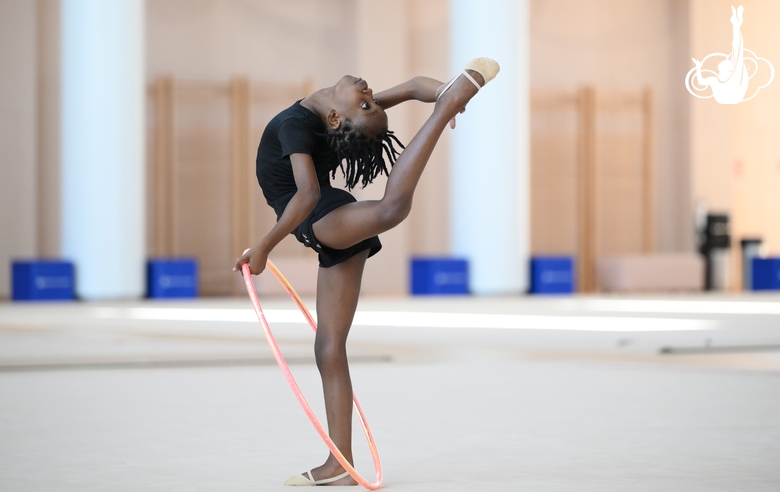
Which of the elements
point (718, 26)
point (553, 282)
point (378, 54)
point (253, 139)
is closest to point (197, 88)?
point (253, 139)

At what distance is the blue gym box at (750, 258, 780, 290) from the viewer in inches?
658

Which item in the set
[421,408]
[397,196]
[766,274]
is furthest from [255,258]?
[766,274]

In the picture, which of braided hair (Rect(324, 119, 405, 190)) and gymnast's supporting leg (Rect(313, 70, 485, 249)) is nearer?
gymnast's supporting leg (Rect(313, 70, 485, 249))

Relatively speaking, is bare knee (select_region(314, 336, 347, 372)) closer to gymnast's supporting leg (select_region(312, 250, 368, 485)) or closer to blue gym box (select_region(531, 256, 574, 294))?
gymnast's supporting leg (select_region(312, 250, 368, 485))

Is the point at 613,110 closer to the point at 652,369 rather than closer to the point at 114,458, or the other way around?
the point at 652,369

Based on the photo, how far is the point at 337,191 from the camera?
319cm

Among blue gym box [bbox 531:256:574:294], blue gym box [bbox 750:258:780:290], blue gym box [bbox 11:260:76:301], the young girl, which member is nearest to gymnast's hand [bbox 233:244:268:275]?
the young girl

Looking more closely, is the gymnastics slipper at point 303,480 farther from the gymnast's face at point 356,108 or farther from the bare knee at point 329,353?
the gymnast's face at point 356,108

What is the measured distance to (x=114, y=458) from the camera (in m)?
3.38

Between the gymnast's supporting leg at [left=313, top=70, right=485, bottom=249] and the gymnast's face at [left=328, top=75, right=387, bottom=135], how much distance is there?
0.18 meters

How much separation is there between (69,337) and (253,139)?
28.3 ft

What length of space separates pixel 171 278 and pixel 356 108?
11643 millimetres

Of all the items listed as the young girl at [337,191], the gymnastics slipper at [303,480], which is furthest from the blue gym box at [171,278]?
the gymnastics slipper at [303,480]

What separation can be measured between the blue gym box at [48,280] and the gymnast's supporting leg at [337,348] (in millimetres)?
11153
